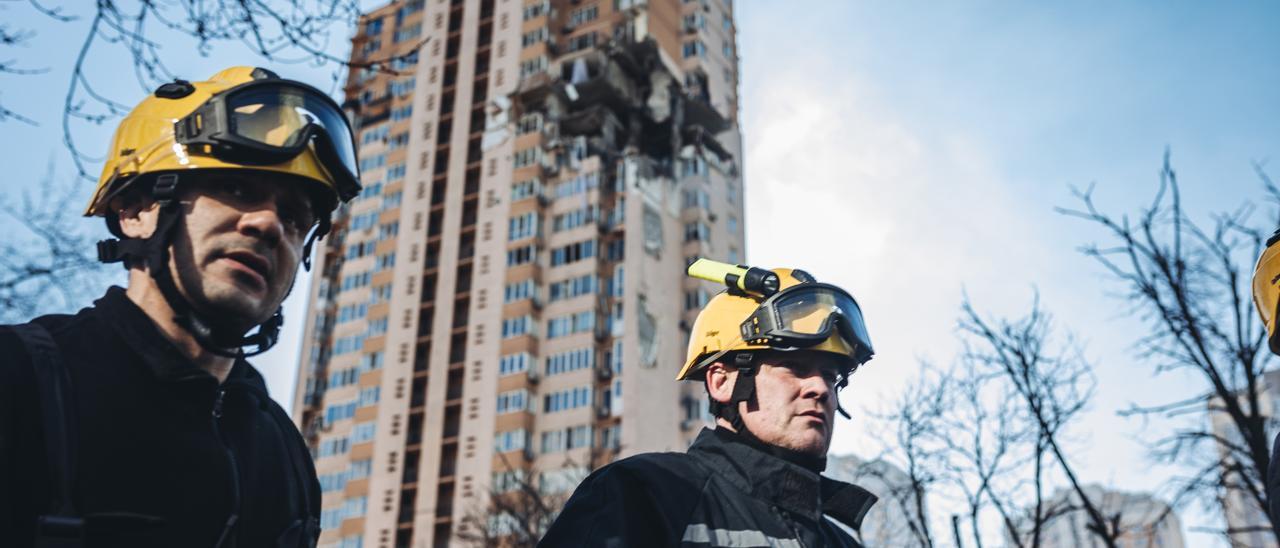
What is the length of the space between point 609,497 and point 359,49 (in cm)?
6160

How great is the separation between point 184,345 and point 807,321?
271 centimetres

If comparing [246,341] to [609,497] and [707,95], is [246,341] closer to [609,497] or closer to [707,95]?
[609,497]

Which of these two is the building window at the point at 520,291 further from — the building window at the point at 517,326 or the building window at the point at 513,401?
the building window at the point at 513,401

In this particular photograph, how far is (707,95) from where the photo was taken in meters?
52.4

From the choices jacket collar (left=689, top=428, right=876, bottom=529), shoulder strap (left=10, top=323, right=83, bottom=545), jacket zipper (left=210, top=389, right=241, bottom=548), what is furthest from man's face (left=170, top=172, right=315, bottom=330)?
jacket collar (left=689, top=428, right=876, bottom=529)

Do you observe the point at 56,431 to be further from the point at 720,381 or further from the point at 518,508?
the point at 518,508

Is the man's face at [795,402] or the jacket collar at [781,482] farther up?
the man's face at [795,402]

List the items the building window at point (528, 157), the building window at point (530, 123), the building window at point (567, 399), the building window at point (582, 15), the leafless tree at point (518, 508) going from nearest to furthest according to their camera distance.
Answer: the leafless tree at point (518, 508) < the building window at point (567, 399) < the building window at point (528, 157) < the building window at point (530, 123) < the building window at point (582, 15)

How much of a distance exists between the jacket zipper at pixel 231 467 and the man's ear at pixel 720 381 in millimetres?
2345

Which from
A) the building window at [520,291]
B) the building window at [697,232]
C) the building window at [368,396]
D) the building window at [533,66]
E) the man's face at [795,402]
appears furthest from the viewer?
the building window at [533,66]

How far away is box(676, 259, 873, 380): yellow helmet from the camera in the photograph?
466cm

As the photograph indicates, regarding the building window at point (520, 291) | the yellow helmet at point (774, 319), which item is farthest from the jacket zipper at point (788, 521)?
the building window at point (520, 291)

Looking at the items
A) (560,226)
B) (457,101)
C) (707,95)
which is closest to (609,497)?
(560,226)

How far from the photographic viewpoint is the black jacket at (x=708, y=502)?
375cm
